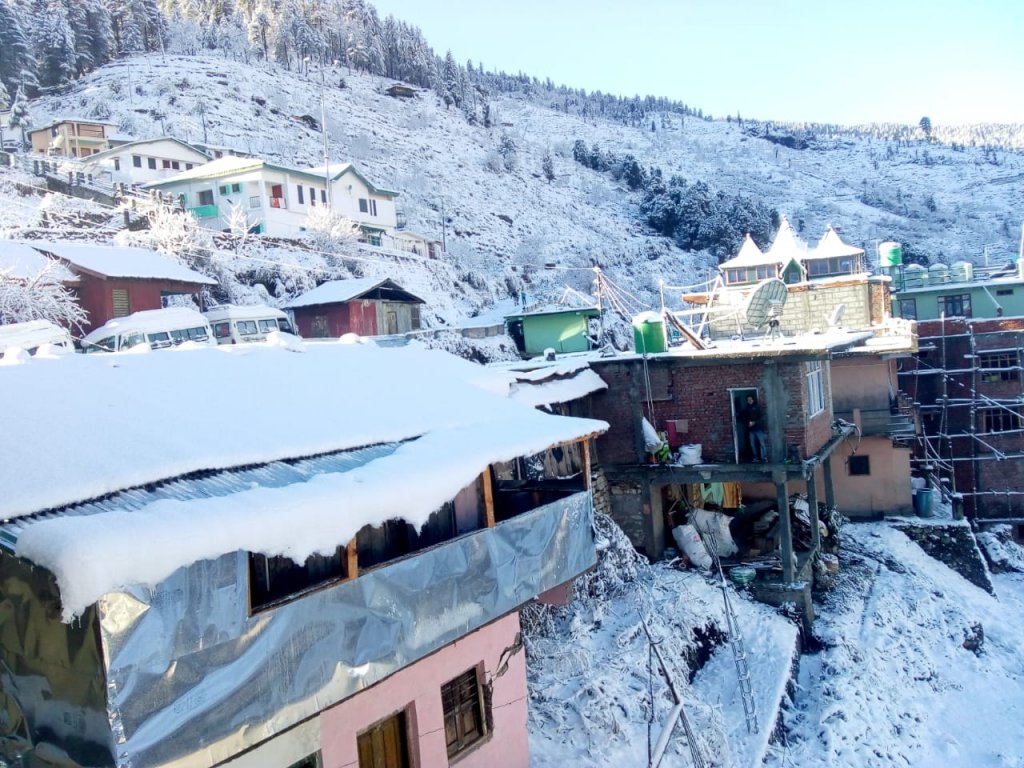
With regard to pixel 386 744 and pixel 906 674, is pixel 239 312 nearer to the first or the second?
pixel 386 744

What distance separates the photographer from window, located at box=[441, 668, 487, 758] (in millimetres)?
9266

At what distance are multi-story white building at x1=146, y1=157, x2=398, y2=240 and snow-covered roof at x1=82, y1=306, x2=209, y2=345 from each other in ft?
49.4

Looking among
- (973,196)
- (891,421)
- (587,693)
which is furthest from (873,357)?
(973,196)

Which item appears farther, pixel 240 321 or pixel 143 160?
pixel 143 160

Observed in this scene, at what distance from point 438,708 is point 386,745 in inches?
29.9

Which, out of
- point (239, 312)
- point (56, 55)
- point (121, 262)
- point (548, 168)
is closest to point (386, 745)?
point (239, 312)

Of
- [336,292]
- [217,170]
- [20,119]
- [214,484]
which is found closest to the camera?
[214,484]

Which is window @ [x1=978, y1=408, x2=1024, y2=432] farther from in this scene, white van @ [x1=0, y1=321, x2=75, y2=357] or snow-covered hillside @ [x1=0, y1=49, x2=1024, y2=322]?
white van @ [x1=0, y1=321, x2=75, y2=357]

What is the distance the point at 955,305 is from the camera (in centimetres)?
3578

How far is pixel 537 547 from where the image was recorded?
30.8ft

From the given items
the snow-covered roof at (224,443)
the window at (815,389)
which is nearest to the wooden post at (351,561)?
the snow-covered roof at (224,443)

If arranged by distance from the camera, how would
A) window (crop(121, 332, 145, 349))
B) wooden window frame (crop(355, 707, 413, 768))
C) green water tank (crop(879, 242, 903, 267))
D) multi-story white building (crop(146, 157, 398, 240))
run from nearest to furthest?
wooden window frame (crop(355, 707, 413, 768)) → window (crop(121, 332, 145, 349)) → green water tank (crop(879, 242, 903, 267)) → multi-story white building (crop(146, 157, 398, 240))

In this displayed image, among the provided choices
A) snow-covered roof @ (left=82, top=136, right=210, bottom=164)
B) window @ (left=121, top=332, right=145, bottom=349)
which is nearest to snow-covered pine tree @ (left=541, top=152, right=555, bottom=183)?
snow-covered roof @ (left=82, top=136, right=210, bottom=164)

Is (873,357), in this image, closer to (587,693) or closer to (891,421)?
(891,421)
